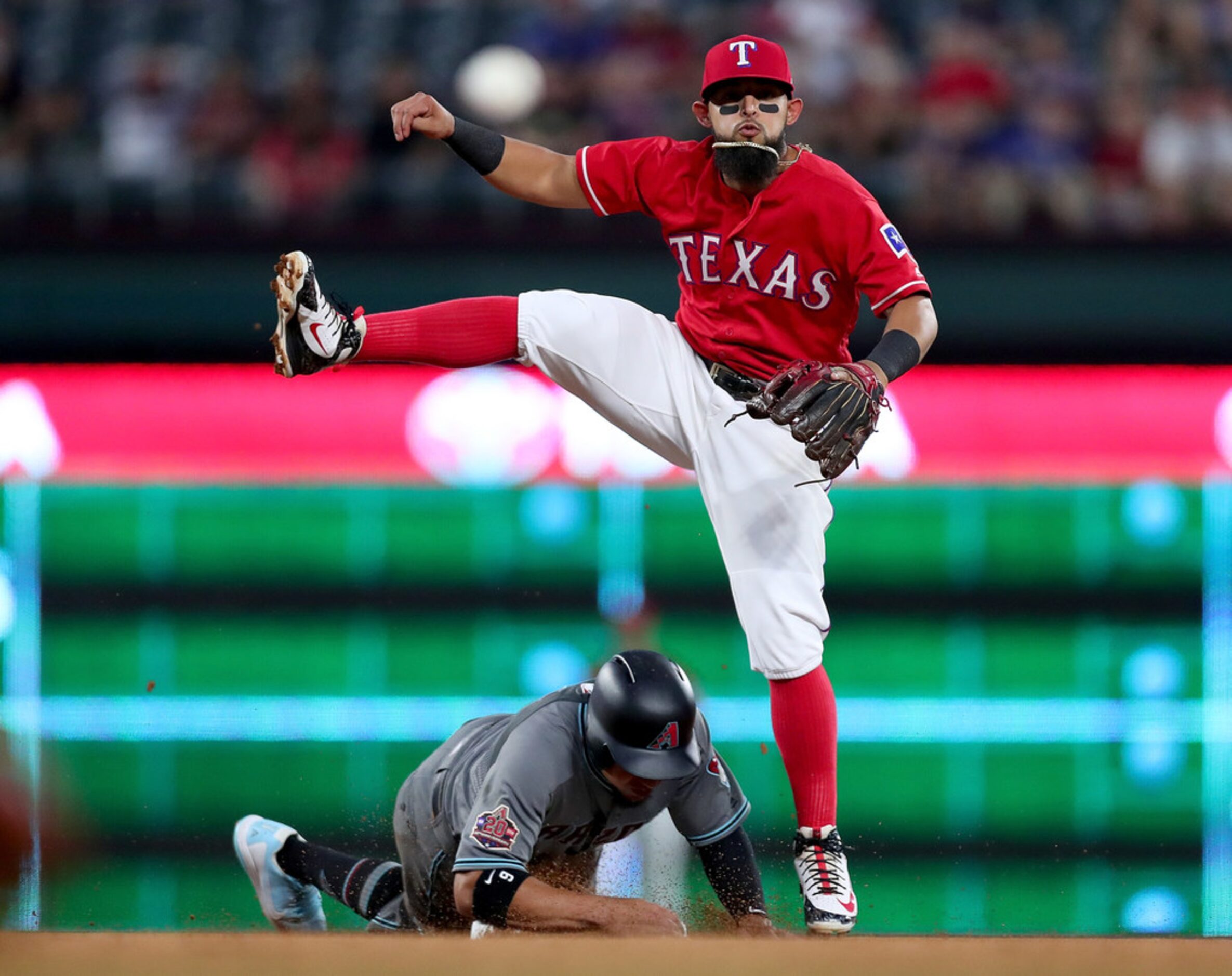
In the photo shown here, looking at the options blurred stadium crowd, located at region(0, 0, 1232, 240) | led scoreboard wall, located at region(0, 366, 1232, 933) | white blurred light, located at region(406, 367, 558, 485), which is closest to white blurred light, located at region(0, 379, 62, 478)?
led scoreboard wall, located at region(0, 366, 1232, 933)

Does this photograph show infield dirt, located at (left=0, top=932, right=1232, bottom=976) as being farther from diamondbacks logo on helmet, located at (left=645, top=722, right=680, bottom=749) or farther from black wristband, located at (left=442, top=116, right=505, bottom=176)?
black wristband, located at (left=442, top=116, right=505, bottom=176)

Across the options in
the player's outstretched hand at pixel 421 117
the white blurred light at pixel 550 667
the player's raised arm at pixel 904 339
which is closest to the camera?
the player's raised arm at pixel 904 339

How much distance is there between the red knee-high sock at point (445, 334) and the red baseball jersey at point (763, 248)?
365mm

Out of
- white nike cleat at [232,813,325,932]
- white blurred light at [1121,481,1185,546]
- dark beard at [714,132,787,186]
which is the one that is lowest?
white nike cleat at [232,813,325,932]

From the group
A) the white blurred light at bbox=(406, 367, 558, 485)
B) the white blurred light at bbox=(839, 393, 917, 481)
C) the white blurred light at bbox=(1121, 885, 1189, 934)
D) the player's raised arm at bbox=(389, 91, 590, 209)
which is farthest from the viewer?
the white blurred light at bbox=(406, 367, 558, 485)

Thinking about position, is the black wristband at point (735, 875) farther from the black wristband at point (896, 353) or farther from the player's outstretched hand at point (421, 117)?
the player's outstretched hand at point (421, 117)

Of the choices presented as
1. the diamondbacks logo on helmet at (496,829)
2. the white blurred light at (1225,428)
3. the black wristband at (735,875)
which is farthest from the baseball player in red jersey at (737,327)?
the white blurred light at (1225,428)

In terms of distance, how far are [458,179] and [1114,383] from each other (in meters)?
3.17

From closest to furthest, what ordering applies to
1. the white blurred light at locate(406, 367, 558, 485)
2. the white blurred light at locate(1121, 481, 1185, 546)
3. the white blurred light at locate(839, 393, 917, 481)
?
the white blurred light at locate(839, 393, 917, 481) < the white blurred light at locate(406, 367, 558, 485) < the white blurred light at locate(1121, 481, 1185, 546)

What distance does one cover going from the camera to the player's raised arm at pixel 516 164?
3.66 metres

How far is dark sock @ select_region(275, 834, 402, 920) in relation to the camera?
4156 millimetres

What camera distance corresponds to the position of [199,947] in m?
2.63

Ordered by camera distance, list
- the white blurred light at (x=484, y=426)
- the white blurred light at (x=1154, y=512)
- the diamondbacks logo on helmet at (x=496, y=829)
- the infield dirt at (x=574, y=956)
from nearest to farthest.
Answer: the infield dirt at (x=574, y=956) → the diamondbacks logo on helmet at (x=496, y=829) → the white blurred light at (x=484, y=426) → the white blurred light at (x=1154, y=512)

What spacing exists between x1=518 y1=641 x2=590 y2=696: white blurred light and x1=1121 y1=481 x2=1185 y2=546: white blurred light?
8.93ft
